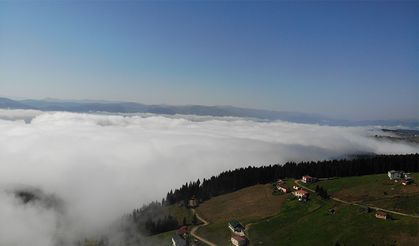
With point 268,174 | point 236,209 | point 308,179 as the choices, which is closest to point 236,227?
point 236,209

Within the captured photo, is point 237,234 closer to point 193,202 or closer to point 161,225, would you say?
point 161,225

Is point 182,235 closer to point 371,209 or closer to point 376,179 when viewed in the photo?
point 371,209

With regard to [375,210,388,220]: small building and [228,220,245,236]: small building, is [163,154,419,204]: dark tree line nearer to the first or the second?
[228,220,245,236]: small building

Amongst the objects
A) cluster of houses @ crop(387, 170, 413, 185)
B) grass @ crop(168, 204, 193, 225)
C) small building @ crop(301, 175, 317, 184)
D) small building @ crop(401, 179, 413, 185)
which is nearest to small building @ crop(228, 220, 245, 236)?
grass @ crop(168, 204, 193, 225)

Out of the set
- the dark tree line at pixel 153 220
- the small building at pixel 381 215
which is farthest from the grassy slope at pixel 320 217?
the dark tree line at pixel 153 220

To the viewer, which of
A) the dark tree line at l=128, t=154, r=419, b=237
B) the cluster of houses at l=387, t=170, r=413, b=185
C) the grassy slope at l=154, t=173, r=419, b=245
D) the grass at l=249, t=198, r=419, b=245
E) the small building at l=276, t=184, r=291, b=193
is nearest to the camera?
the grass at l=249, t=198, r=419, b=245

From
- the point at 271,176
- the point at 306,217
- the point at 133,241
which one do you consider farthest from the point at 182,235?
the point at 271,176

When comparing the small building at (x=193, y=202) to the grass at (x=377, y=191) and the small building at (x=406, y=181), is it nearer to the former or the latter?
the grass at (x=377, y=191)
